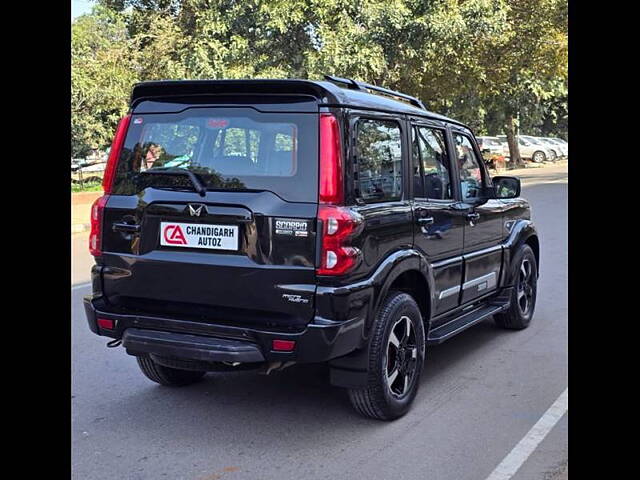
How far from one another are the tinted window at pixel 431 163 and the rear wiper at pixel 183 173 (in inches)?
60.2

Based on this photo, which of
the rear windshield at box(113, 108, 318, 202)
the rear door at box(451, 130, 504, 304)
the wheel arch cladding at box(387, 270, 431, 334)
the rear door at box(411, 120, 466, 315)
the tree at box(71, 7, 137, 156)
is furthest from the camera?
the tree at box(71, 7, 137, 156)

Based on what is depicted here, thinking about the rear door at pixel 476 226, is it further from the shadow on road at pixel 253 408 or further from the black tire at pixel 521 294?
the shadow on road at pixel 253 408

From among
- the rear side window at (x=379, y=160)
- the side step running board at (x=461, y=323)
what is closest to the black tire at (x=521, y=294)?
the side step running board at (x=461, y=323)

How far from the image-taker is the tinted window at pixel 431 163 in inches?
201

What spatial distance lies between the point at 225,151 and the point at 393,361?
1685 mm

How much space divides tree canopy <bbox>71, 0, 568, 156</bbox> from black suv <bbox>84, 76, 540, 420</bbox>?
12.0 meters

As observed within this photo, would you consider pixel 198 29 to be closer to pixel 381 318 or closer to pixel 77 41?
pixel 77 41

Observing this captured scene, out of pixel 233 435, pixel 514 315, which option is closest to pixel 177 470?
pixel 233 435

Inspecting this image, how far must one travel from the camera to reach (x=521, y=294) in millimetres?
6898

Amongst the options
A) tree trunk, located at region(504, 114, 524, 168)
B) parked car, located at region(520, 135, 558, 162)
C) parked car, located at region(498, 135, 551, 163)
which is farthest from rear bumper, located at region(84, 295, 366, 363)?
parked car, located at region(520, 135, 558, 162)

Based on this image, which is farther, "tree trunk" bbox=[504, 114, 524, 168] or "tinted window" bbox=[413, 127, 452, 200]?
"tree trunk" bbox=[504, 114, 524, 168]

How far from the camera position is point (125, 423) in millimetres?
4625

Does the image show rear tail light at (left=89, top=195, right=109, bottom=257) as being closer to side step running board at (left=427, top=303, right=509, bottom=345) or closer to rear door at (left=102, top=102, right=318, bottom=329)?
rear door at (left=102, top=102, right=318, bottom=329)

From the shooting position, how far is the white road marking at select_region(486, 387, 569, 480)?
393cm
